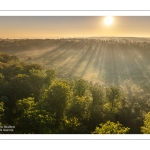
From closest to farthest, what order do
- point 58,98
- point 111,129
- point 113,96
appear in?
point 111,129 < point 113,96 < point 58,98

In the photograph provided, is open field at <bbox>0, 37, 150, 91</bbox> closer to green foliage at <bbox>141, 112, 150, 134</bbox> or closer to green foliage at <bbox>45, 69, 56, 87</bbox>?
green foliage at <bbox>45, 69, 56, 87</bbox>

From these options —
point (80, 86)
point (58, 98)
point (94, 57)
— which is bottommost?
point (58, 98)

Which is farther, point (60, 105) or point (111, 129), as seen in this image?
point (60, 105)

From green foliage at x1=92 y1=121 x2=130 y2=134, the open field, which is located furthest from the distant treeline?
the open field

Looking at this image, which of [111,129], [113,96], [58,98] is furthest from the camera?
[58,98]

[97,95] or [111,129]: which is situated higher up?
[97,95]

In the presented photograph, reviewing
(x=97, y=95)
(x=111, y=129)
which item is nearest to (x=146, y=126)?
(x=111, y=129)

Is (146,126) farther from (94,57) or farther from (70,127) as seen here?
(94,57)
